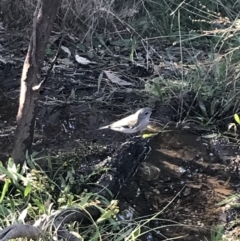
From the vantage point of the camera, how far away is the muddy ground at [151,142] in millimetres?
3738

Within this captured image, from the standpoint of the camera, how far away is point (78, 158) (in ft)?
13.4

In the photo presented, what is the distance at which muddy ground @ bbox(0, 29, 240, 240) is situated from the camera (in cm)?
374

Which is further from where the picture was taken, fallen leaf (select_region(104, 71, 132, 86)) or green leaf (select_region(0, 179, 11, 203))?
fallen leaf (select_region(104, 71, 132, 86))

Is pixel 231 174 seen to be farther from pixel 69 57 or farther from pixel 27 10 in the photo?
pixel 27 10

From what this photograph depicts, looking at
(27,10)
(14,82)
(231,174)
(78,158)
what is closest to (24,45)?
(27,10)

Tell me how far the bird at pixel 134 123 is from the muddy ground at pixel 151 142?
102 mm

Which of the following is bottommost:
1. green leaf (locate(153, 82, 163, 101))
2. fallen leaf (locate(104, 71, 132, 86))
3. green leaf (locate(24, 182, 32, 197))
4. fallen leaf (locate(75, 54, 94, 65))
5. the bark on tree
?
fallen leaf (locate(75, 54, 94, 65))

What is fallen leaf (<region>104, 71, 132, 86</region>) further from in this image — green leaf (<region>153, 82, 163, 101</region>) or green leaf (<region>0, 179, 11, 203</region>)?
green leaf (<region>0, 179, 11, 203</region>)

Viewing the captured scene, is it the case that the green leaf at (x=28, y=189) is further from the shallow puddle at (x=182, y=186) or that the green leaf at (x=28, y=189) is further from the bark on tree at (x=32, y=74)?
the shallow puddle at (x=182, y=186)

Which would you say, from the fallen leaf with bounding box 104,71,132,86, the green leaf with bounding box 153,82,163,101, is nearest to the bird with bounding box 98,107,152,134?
the green leaf with bounding box 153,82,163,101

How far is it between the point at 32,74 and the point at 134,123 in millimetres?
1108

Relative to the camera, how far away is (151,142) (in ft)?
15.1

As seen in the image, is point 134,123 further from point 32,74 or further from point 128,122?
point 32,74

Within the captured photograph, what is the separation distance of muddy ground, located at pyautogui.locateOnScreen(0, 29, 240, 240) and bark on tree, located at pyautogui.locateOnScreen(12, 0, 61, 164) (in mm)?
373
